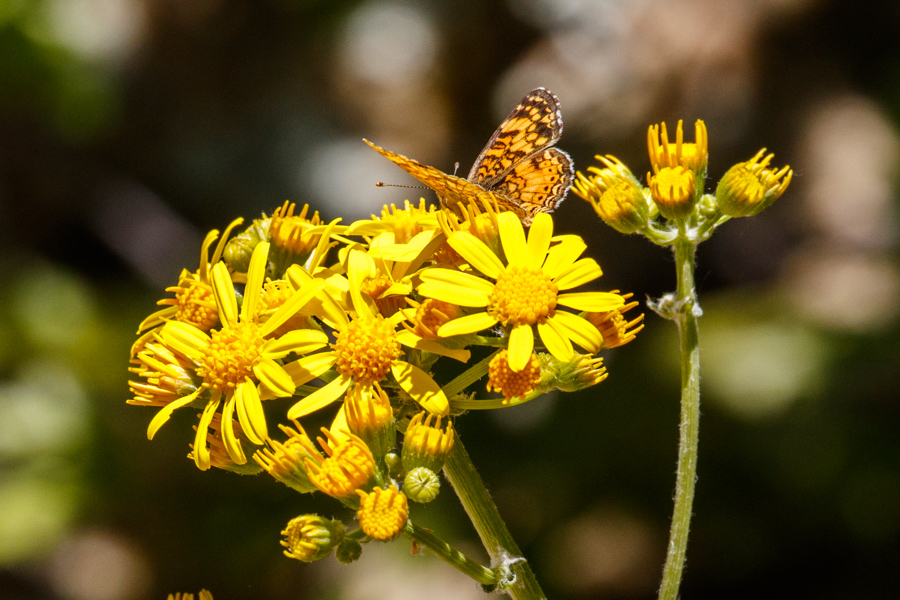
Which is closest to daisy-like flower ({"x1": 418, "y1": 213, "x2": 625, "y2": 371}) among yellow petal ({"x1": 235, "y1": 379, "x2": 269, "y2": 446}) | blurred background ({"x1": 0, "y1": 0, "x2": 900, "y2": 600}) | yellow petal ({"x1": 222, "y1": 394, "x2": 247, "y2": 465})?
yellow petal ({"x1": 235, "y1": 379, "x2": 269, "y2": 446})

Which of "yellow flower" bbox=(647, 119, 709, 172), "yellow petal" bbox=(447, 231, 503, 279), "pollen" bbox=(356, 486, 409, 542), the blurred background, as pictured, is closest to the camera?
"pollen" bbox=(356, 486, 409, 542)

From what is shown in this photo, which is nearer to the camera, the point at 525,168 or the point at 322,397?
the point at 322,397

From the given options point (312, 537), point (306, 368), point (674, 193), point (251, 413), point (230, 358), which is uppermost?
point (674, 193)

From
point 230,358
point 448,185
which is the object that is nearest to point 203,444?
point 230,358

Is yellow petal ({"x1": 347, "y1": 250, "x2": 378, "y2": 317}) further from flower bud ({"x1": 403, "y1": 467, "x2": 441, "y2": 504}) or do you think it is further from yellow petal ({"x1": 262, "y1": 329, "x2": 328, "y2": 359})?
flower bud ({"x1": 403, "y1": 467, "x2": 441, "y2": 504})

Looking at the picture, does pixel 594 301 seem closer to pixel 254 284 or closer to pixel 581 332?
pixel 581 332

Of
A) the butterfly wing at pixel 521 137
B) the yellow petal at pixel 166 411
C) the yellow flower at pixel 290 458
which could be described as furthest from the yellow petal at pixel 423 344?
the butterfly wing at pixel 521 137

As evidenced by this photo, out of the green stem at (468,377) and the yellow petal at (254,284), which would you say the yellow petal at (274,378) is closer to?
the yellow petal at (254,284)
